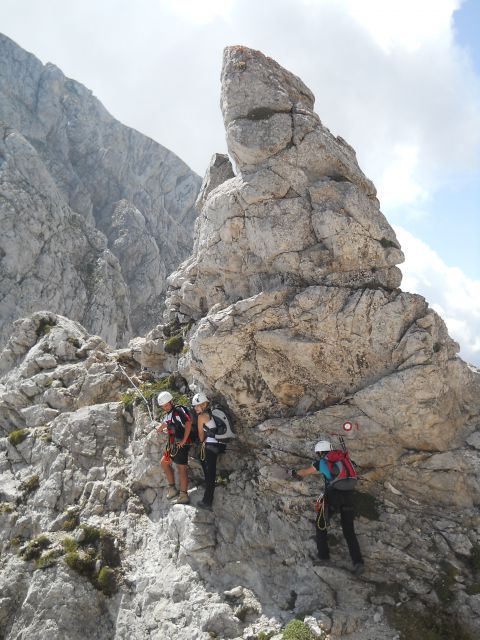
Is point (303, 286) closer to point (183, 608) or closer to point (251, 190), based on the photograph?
point (251, 190)

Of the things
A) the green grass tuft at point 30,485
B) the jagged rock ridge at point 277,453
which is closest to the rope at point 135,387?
the jagged rock ridge at point 277,453

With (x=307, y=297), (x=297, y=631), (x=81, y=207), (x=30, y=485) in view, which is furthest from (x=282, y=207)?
(x=81, y=207)

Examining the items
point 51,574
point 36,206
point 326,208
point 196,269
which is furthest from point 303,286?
point 36,206

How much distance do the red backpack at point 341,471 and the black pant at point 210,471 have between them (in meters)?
3.26

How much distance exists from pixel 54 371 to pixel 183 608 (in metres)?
11.3

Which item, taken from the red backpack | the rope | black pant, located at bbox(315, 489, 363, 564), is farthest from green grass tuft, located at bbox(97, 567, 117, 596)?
the red backpack

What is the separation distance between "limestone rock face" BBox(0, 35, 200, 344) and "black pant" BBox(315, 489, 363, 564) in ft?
189

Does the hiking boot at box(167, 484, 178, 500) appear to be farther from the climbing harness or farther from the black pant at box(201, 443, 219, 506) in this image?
the climbing harness

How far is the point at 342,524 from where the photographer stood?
11.2 meters

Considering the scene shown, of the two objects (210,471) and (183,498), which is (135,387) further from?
(210,471)

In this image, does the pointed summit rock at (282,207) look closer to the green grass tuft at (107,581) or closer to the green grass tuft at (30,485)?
the green grass tuft at (30,485)

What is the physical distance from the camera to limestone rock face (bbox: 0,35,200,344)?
222 ft

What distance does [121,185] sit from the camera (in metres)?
101

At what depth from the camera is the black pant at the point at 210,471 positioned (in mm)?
12734
